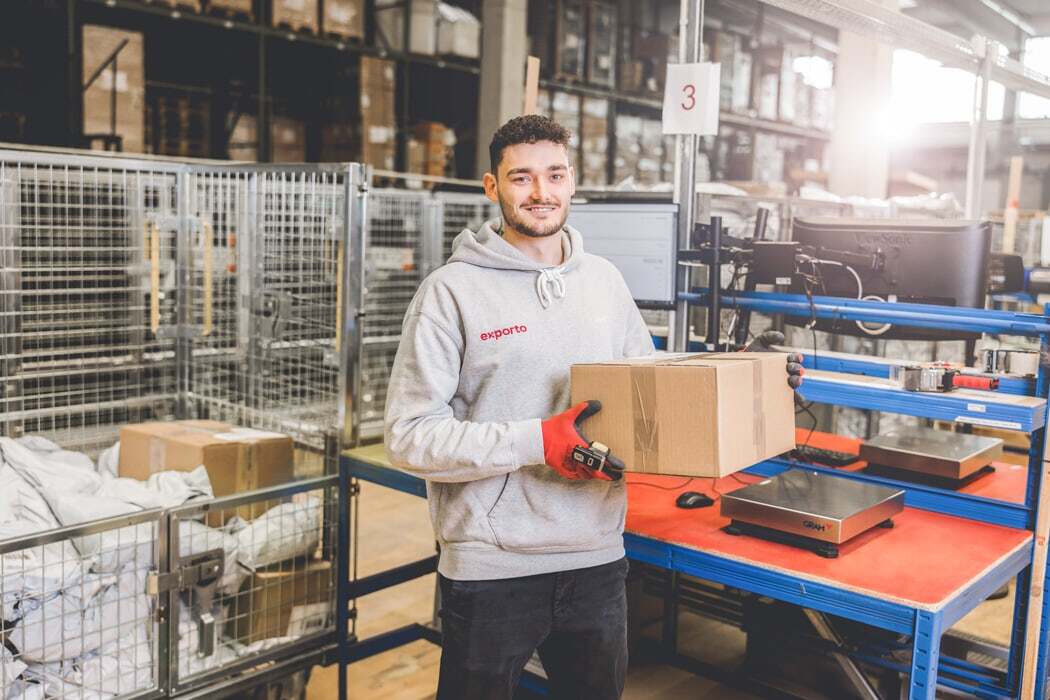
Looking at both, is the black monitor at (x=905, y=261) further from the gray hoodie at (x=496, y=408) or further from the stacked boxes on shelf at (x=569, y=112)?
the stacked boxes on shelf at (x=569, y=112)

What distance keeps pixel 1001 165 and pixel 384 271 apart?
12472 mm

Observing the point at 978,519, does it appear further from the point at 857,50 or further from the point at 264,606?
the point at 857,50

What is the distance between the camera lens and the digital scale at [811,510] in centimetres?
203

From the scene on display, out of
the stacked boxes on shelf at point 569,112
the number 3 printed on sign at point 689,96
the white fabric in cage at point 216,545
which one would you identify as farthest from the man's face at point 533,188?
the stacked boxes on shelf at point 569,112

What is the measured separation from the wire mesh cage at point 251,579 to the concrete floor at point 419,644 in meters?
0.36

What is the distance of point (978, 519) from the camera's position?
92.7 inches

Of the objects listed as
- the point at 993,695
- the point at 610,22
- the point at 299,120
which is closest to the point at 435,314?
the point at 993,695

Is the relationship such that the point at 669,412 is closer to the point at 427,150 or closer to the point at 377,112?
the point at 377,112

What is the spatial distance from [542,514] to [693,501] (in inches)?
29.7

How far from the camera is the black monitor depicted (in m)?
2.82

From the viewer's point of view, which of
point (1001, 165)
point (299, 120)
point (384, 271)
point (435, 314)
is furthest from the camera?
point (1001, 165)

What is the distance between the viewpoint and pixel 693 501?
2393 millimetres

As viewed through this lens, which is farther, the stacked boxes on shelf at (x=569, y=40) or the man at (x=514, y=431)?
the stacked boxes on shelf at (x=569, y=40)

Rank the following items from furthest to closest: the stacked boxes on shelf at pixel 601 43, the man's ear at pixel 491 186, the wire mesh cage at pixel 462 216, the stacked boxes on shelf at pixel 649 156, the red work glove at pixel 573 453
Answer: the stacked boxes on shelf at pixel 649 156, the stacked boxes on shelf at pixel 601 43, the wire mesh cage at pixel 462 216, the man's ear at pixel 491 186, the red work glove at pixel 573 453
